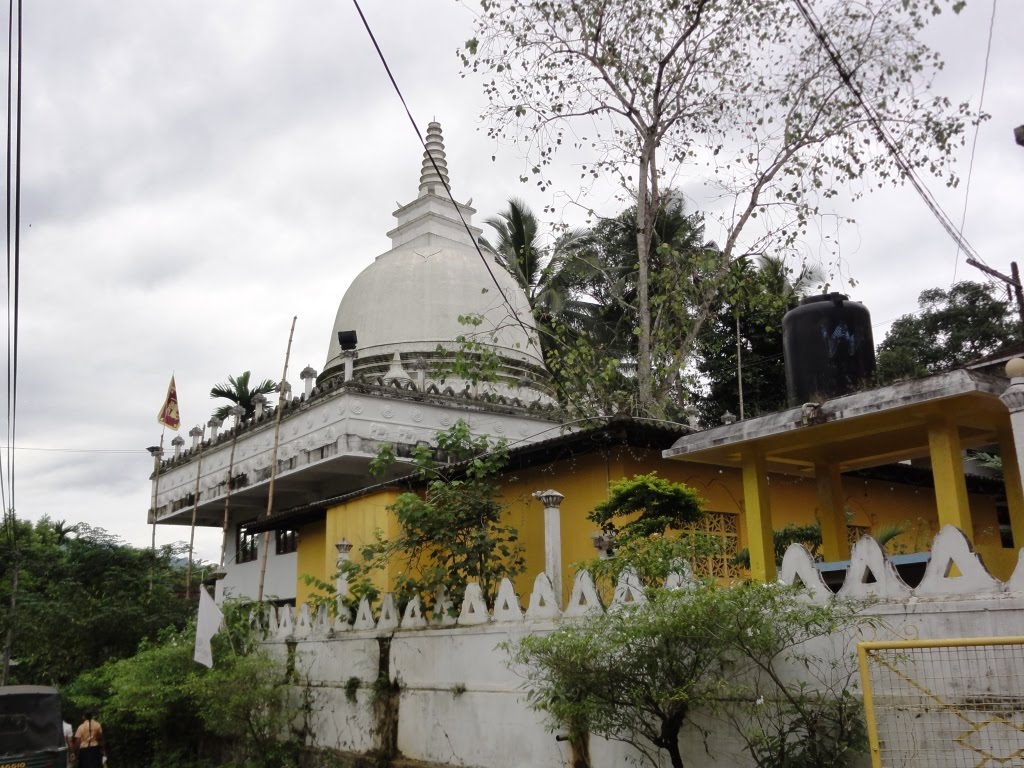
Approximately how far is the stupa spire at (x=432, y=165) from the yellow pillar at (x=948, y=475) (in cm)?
2112

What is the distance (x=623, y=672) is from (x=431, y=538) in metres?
5.28

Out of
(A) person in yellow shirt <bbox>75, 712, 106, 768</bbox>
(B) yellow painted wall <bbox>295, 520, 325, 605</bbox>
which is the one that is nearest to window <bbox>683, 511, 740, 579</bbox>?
(B) yellow painted wall <bbox>295, 520, 325, 605</bbox>

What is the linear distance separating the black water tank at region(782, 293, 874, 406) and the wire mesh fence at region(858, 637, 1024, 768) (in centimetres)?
312

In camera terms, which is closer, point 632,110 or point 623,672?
point 623,672

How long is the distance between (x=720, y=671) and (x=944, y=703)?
1.63m

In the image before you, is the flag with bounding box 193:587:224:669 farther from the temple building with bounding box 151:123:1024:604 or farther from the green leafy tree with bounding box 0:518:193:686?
the green leafy tree with bounding box 0:518:193:686

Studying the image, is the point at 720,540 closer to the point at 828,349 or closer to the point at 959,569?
the point at 828,349

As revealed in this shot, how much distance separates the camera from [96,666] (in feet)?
63.5

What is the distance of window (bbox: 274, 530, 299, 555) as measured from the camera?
819 inches

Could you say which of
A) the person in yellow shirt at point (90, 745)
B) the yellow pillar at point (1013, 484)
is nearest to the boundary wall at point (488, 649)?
the yellow pillar at point (1013, 484)

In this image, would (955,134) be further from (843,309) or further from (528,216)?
(528,216)

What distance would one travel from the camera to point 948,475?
26.8ft

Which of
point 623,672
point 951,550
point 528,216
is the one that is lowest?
point 623,672

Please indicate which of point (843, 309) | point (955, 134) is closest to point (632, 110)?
point (955, 134)
